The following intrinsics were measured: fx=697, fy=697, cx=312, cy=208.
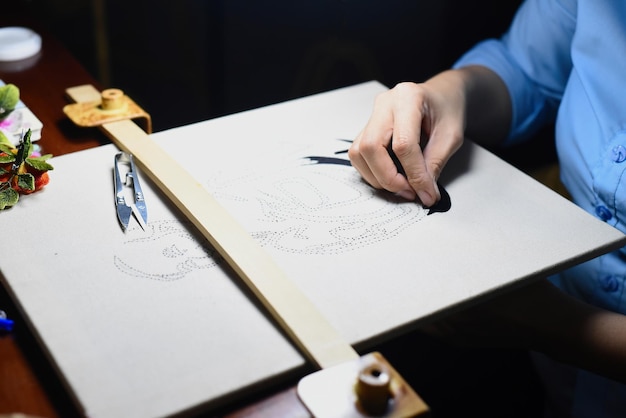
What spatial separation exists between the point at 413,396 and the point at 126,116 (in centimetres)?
51

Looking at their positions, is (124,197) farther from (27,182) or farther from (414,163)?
(414,163)

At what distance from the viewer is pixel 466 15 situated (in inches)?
48.5

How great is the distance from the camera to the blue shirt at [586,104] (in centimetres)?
81

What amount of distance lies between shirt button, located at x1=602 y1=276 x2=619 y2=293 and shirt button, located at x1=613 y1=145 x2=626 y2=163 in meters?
0.14

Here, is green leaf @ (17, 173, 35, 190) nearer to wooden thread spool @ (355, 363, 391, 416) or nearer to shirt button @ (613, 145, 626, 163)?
wooden thread spool @ (355, 363, 391, 416)

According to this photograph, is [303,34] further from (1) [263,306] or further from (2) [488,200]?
(1) [263,306]

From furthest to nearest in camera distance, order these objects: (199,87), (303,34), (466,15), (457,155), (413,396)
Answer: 1. (199,87)
2. (303,34)
3. (466,15)
4. (457,155)
5. (413,396)

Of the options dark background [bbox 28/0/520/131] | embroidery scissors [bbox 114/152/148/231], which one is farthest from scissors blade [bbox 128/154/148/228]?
dark background [bbox 28/0/520/131]

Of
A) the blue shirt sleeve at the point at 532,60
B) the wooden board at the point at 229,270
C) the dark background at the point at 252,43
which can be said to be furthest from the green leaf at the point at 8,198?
the dark background at the point at 252,43

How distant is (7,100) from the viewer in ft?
2.53

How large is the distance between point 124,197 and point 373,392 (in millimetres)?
343

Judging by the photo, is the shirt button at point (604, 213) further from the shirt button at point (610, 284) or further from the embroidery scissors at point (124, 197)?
the embroidery scissors at point (124, 197)

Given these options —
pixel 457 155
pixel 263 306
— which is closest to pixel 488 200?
pixel 457 155

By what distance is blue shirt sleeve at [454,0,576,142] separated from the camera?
3.14ft
